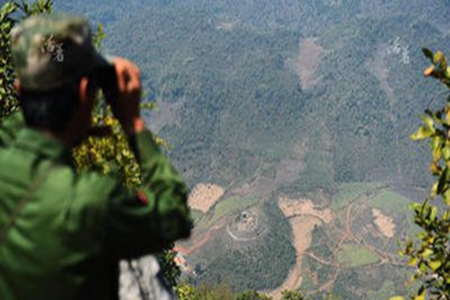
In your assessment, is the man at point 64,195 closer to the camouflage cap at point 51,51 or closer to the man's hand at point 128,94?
the camouflage cap at point 51,51

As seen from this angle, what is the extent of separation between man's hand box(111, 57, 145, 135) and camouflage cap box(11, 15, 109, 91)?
0.91ft

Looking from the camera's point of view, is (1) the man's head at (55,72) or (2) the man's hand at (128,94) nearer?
(1) the man's head at (55,72)

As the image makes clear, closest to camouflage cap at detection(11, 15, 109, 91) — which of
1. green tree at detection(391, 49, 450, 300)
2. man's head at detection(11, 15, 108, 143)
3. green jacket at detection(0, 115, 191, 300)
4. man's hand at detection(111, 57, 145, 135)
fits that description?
man's head at detection(11, 15, 108, 143)

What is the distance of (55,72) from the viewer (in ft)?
14.7

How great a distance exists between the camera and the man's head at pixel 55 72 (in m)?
4.49

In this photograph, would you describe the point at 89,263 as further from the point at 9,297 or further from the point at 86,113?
the point at 86,113

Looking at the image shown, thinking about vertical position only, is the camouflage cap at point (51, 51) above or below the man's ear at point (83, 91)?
above

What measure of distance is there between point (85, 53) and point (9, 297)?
1934 millimetres

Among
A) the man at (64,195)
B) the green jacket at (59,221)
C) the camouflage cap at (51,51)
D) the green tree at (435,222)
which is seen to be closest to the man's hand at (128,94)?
the man at (64,195)

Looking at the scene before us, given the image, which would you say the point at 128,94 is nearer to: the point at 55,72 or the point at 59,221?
the point at 55,72

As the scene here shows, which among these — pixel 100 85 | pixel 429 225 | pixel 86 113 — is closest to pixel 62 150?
pixel 86 113

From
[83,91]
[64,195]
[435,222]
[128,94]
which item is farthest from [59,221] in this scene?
[435,222]

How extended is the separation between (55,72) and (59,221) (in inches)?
44.1

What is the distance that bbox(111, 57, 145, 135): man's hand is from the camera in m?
4.93
